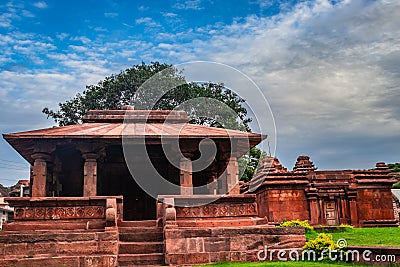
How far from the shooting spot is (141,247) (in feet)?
36.9

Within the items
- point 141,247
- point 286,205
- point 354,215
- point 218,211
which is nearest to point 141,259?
point 141,247

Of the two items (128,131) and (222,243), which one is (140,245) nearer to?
(222,243)

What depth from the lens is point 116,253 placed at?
35.3 feet

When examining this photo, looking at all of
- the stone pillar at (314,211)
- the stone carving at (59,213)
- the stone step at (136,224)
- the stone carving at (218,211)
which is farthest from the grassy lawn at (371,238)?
the stone pillar at (314,211)

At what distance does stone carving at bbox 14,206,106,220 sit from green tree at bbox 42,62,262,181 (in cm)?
1910

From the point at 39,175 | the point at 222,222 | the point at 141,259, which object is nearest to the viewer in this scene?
the point at 141,259

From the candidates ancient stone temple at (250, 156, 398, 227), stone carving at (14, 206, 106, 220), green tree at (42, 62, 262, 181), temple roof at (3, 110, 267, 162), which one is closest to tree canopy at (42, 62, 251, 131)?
green tree at (42, 62, 262, 181)

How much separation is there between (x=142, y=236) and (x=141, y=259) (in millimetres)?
946

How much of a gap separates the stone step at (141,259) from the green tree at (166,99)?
20.3 m

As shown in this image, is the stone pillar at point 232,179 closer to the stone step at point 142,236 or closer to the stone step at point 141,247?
the stone step at point 142,236

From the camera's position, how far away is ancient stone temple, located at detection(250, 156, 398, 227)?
25.1 m

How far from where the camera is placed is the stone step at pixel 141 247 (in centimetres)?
1117

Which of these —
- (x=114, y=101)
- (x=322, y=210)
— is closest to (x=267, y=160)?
(x=322, y=210)

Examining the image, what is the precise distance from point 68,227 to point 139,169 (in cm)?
487
